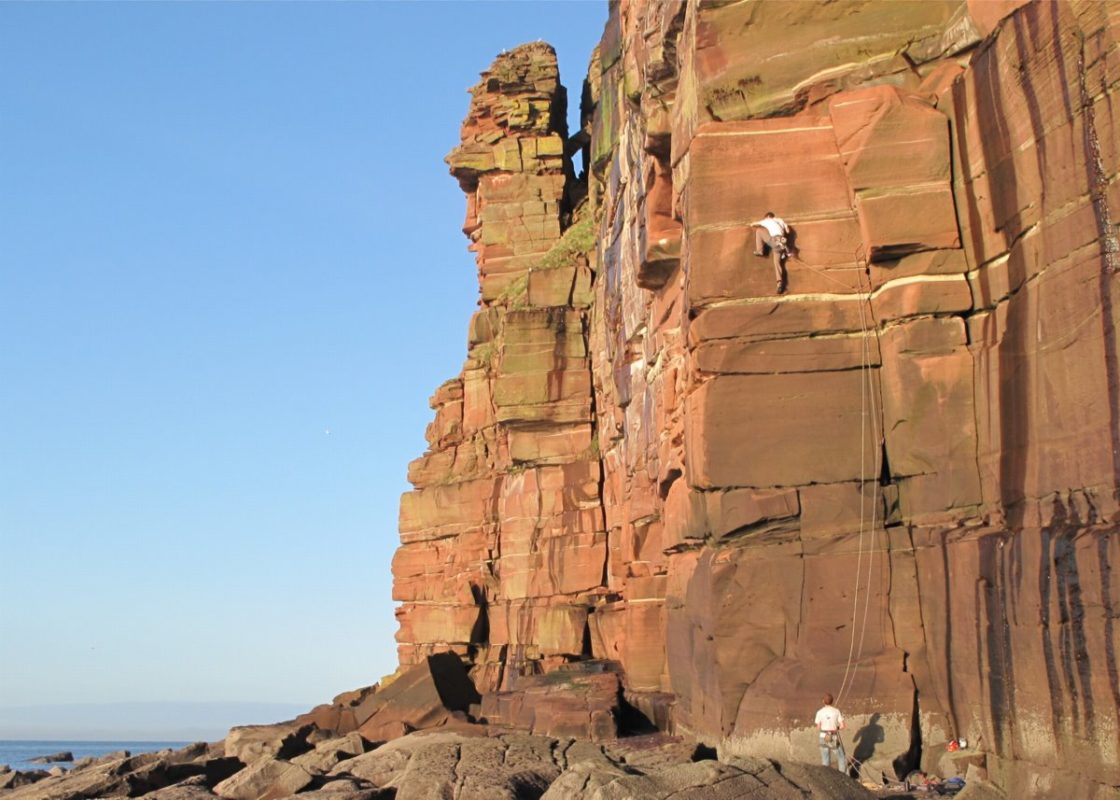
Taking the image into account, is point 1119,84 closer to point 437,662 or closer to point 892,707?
point 892,707

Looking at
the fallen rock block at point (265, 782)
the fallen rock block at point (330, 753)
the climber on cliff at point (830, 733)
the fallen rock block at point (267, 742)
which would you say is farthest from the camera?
the fallen rock block at point (267, 742)

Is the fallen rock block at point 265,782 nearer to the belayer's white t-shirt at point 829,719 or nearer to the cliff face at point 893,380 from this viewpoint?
the cliff face at point 893,380

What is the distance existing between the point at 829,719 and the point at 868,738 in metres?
1.20

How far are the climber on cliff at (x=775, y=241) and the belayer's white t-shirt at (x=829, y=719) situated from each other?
6750mm

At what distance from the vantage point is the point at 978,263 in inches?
827

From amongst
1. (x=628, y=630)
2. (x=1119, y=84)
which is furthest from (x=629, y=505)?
(x=1119, y=84)

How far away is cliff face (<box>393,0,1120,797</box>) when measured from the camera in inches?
671

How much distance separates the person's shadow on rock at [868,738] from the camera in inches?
794

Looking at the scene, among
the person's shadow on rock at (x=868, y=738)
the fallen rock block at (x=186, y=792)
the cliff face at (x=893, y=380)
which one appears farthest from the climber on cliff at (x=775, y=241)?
the fallen rock block at (x=186, y=792)

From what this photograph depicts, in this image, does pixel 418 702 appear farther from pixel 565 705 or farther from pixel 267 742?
pixel 565 705

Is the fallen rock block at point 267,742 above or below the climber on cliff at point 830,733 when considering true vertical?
below

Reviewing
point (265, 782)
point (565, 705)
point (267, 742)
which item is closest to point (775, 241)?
point (565, 705)

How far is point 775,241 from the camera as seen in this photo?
72.2 feet

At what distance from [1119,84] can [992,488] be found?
19.6ft
